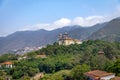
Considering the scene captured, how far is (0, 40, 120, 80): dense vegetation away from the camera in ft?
64.1

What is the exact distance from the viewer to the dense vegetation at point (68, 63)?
1955 centimetres

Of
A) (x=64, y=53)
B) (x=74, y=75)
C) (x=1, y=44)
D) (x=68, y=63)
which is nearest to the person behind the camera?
(x=74, y=75)

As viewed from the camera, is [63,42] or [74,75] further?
[63,42]

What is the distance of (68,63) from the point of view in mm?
26562

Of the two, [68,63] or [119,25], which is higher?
Answer: [119,25]

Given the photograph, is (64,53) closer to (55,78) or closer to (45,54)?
(45,54)

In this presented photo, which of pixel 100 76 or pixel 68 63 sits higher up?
pixel 68 63

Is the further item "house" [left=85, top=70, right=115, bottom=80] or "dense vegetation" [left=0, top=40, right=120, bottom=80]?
"dense vegetation" [left=0, top=40, right=120, bottom=80]

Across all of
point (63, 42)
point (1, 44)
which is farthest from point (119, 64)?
point (1, 44)

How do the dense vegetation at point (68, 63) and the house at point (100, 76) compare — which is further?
the dense vegetation at point (68, 63)

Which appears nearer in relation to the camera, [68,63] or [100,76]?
[100,76]

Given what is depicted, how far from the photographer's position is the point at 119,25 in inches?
3275

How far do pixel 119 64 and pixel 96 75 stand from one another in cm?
149

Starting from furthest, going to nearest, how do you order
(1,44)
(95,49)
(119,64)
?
(1,44) < (95,49) < (119,64)
